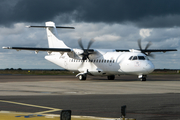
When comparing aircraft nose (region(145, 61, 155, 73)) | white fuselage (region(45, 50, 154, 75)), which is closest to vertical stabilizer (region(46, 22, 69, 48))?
white fuselage (region(45, 50, 154, 75))

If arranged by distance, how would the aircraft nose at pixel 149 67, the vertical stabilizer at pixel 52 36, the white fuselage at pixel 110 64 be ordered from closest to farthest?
the aircraft nose at pixel 149 67
the white fuselage at pixel 110 64
the vertical stabilizer at pixel 52 36

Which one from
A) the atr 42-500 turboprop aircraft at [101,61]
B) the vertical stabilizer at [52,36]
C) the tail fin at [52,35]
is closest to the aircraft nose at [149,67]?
the atr 42-500 turboprop aircraft at [101,61]

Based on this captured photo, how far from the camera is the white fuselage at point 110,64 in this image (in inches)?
1245

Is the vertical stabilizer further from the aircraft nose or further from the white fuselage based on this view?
the aircraft nose

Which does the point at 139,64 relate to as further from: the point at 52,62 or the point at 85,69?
the point at 52,62

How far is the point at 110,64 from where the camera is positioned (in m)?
34.4

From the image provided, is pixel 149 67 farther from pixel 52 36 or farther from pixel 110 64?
pixel 52 36

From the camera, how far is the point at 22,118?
788 cm

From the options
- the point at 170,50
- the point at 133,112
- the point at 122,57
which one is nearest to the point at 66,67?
the point at 122,57

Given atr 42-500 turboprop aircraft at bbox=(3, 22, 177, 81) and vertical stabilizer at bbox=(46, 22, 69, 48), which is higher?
vertical stabilizer at bbox=(46, 22, 69, 48)

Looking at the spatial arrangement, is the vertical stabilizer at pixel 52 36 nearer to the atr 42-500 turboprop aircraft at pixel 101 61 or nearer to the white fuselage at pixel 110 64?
the atr 42-500 turboprop aircraft at pixel 101 61

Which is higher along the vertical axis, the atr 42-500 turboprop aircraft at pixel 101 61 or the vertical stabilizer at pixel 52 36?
the vertical stabilizer at pixel 52 36

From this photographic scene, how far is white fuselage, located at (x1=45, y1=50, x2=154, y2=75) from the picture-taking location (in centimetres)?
3163

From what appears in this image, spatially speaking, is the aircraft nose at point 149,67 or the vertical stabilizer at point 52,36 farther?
the vertical stabilizer at point 52,36
